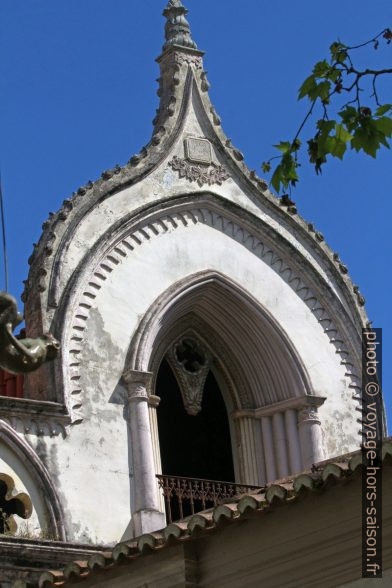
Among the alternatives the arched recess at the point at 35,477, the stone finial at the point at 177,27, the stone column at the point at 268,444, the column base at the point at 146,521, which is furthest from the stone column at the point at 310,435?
the stone finial at the point at 177,27

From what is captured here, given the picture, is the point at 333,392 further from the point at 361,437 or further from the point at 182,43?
the point at 182,43

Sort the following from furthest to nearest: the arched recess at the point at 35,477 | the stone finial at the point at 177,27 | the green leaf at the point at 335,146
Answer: the stone finial at the point at 177,27 → the arched recess at the point at 35,477 → the green leaf at the point at 335,146

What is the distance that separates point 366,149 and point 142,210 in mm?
12749

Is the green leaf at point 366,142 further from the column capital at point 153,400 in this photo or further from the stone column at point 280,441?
the stone column at point 280,441

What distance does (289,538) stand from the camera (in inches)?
688

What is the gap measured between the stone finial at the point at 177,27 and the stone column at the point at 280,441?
5.18 m

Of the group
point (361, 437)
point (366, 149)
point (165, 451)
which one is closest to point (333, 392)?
point (361, 437)

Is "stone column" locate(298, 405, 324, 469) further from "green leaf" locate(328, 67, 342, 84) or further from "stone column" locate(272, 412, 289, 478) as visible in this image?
"green leaf" locate(328, 67, 342, 84)

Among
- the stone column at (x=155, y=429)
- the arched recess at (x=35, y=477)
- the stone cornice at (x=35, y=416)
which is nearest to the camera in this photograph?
the arched recess at (x=35, y=477)

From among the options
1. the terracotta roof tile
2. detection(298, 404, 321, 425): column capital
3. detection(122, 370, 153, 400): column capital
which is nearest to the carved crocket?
Result: the terracotta roof tile

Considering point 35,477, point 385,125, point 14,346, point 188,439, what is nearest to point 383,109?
point 385,125

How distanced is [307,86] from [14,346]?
2436 mm

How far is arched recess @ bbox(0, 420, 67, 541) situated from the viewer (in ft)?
73.2

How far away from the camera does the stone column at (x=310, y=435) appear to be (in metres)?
25.0
